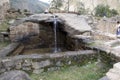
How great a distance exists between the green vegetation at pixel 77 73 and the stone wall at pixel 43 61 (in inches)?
5.3

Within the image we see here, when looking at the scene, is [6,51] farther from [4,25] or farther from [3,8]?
[3,8]

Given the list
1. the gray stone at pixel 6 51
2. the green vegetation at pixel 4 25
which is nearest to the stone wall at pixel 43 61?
the gray stone at pixel 6 51

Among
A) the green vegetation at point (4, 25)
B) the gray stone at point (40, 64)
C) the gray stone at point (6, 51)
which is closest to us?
the gray stone at point (40, 64)

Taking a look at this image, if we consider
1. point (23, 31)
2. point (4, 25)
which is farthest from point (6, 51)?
point (4, 25)

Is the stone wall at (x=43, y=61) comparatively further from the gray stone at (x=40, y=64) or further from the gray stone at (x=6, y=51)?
the gray stone at (x=6, y=51)

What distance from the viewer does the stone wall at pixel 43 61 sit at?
16.6 ft

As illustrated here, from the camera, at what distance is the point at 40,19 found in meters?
7.86

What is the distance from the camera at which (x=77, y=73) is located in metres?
5.23

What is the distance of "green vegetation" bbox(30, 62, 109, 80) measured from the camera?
197 inches

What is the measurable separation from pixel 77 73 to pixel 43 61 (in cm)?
80

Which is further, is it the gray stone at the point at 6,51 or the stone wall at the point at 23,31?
the stone wall at the point at 23,31

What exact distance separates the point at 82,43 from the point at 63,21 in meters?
1.37

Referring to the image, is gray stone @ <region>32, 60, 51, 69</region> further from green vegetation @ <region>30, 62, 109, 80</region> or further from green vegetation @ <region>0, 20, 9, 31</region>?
green vegetation @ <region>0, 20, 9, 31</region>

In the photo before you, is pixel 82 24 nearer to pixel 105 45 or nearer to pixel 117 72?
pixel 105 45
